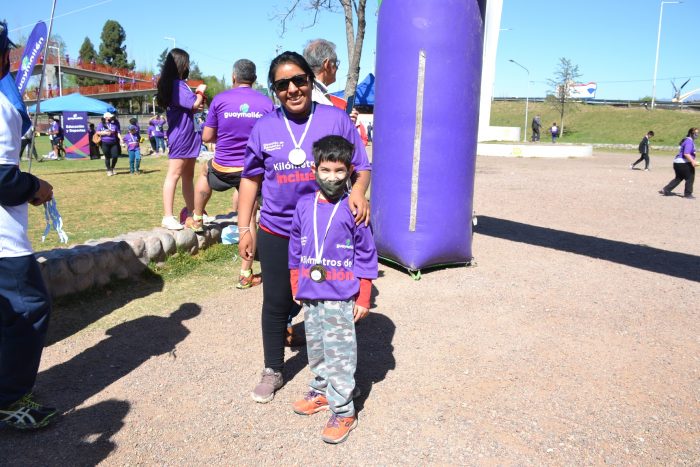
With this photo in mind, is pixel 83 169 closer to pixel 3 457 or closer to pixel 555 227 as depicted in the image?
pixel 555 227

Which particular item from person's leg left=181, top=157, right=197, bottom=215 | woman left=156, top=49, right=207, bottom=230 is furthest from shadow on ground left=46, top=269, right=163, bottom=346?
person's leg left=181, top=157, right=197, bottom=215

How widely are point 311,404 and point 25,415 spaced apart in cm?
147

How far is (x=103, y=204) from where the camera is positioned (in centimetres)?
920

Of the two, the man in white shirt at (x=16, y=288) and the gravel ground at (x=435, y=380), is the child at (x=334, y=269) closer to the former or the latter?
the gravel ground at (x=435, y=380)

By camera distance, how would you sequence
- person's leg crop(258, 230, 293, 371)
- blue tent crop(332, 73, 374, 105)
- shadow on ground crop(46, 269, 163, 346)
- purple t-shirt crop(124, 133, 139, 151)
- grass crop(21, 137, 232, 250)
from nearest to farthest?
person's leg crop(258, 230, 293, 371)
shadow on ground crop(46, 269, 163, 346)
grass crop(21, 137, 232, 250)
purple t-shirt crop(124, 133, 139, 151)
blue tent crop(332, 73, 374, 105)

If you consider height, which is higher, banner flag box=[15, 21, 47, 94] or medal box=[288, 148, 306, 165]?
banner flag box=[15, 21, 47, 94]

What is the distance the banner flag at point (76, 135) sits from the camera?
21.2 m

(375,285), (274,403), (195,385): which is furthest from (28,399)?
(375,285)

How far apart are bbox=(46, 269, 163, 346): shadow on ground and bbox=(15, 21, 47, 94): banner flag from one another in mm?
5103

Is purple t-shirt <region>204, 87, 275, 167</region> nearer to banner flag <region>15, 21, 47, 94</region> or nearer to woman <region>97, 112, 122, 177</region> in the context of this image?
banner flag <region>15, 21, 47, 94</region>

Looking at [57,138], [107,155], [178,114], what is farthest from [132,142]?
[178,114]

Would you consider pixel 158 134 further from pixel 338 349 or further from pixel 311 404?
pixel 338 349

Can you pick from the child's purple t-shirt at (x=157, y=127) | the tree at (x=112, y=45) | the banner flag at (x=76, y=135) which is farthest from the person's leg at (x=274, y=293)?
the tree at (x=112, y=45)

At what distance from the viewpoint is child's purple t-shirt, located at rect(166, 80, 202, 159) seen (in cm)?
536
